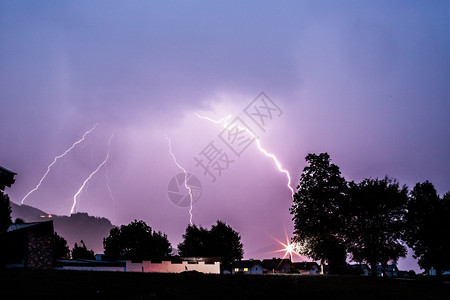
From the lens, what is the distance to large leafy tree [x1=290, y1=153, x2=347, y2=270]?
46.1 meters

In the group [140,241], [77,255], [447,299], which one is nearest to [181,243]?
[140,241]

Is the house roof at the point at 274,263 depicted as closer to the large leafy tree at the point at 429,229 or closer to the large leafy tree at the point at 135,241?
the large leafy tree at the point at 135,241

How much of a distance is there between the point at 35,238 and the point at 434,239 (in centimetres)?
4776

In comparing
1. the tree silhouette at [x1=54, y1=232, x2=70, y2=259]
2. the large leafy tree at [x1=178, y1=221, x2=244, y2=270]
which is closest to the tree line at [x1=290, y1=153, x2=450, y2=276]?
the large leafy tree at [x1=178, y1=221, x2=244, y2=270]

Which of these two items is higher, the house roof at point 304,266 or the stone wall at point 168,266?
the stone wall at point 168,266

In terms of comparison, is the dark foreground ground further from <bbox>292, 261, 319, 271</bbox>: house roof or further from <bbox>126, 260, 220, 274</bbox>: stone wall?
<bbox>292, 261, 319, 271</bbox>: house roof

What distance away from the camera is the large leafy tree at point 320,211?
46062 mm

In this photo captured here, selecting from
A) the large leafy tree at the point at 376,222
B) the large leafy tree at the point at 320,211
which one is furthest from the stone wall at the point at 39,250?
the large leafy tree at the point at 376,222

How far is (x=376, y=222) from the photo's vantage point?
44312 millimetres

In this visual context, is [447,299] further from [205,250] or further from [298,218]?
[205,250]

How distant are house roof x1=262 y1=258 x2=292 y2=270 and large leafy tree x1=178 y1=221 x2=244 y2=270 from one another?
3568 centimetres

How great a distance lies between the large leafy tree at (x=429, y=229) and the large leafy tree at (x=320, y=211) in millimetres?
9389

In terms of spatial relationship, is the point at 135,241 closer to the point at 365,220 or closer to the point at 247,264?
the point at 247,264

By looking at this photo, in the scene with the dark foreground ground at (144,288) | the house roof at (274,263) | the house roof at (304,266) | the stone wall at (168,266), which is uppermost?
the dark foreground ground at (144,288)
